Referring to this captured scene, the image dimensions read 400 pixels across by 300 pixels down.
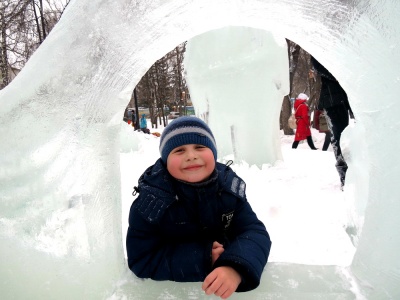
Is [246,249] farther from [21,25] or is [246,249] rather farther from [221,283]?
[21,25]

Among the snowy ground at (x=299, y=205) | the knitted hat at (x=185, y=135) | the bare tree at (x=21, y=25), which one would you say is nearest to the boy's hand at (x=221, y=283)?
the knitted hat at (x=185, y=135)

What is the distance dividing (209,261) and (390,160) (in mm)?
741

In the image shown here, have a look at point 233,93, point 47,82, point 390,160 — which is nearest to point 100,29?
point 47,82

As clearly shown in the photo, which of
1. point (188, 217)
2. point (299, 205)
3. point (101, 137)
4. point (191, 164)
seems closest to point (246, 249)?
point (188, 217)

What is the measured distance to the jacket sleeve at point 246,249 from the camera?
113 centimetres

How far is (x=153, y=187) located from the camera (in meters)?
1.32

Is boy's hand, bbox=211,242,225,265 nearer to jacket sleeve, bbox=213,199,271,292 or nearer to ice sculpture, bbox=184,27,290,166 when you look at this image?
jacket sleeve, bbox=213,199,271,292

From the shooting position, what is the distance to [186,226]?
132cm

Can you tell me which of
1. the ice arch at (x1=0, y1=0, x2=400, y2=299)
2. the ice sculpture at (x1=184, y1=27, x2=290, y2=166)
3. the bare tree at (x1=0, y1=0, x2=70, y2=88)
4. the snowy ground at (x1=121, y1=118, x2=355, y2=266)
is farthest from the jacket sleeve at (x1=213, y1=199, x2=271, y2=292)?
the bare tree at (x1=0, y1=0, x2=70, y2=88)

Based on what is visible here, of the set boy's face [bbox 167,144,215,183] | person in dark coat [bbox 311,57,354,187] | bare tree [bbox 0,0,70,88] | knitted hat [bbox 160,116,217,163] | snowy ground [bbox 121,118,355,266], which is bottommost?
snowy ground [bbox 121,118,355,266]

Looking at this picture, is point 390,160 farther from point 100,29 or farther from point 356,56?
point 100,29

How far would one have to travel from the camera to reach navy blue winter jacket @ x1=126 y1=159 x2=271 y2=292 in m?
1.23

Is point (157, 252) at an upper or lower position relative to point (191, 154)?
lower

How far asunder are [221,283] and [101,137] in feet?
2.47
